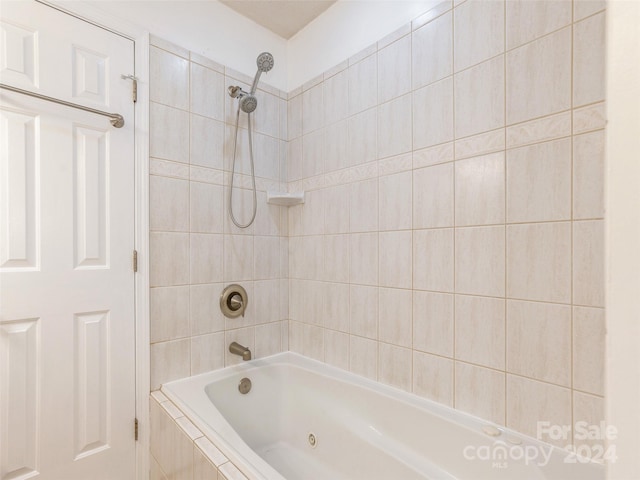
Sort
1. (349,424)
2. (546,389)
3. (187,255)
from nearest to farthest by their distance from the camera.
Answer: (546,389), (349,424), (187,255)

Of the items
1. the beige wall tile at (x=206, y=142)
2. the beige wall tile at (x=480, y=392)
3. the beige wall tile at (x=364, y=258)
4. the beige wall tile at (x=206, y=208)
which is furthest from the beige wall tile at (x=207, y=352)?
the beige wall tile at (x=480, y=392)

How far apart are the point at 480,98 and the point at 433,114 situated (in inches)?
7.5

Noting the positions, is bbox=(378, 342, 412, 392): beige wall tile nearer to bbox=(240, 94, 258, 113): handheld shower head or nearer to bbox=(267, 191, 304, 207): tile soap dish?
bbox=(267, 191, 304, 207): tile soap dish

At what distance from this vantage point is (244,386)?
1702mm

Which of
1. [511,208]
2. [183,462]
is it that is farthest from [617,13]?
[183,462]

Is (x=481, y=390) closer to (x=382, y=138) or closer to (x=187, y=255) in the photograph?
(x=382, y=138)

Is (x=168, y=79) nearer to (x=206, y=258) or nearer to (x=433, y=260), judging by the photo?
(x=206, y=258)

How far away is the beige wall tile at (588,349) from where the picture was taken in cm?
96

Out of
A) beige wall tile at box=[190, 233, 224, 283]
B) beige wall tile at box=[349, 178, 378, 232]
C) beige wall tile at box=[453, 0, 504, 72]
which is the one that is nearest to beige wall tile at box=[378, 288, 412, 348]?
beige wall tile at box=[349, 178, 378, 232]

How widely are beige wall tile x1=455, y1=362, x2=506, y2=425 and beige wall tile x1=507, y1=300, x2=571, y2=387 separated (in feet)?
0.28

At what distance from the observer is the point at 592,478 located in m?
0.94

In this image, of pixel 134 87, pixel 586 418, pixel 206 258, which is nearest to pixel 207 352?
pixel 206 258

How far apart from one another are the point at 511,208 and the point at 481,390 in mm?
687

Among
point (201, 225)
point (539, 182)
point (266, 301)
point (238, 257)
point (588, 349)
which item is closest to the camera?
point (588, 349)
